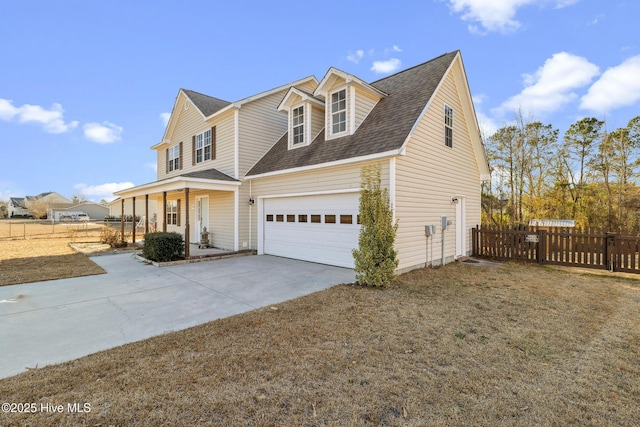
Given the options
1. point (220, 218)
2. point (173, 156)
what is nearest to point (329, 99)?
point (220, 218)

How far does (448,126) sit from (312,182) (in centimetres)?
515

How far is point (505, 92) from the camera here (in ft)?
57.5

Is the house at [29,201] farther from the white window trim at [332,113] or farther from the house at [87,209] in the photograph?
the white window trim at [332,113]

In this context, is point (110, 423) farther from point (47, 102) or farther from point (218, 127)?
point (47, 102)

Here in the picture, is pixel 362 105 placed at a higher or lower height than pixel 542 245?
higher

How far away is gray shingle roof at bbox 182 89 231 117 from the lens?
14156mm

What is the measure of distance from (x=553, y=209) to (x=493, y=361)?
710 inches

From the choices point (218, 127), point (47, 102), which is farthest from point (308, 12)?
point (47, 102)

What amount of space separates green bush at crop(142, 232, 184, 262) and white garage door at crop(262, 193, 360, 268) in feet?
10.6

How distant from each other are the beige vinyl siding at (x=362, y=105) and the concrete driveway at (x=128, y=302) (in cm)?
489

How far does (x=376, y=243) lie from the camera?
257 inches

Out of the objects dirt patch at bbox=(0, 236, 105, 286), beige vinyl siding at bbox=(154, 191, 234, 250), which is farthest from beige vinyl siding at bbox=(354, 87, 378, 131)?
dirt patch at bbox=(0, 236, 105, 286)

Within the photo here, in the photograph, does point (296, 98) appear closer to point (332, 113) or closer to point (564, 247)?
point (332, 113)

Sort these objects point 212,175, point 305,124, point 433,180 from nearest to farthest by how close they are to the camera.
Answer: point 433,180, point 305,124, point 212,175
